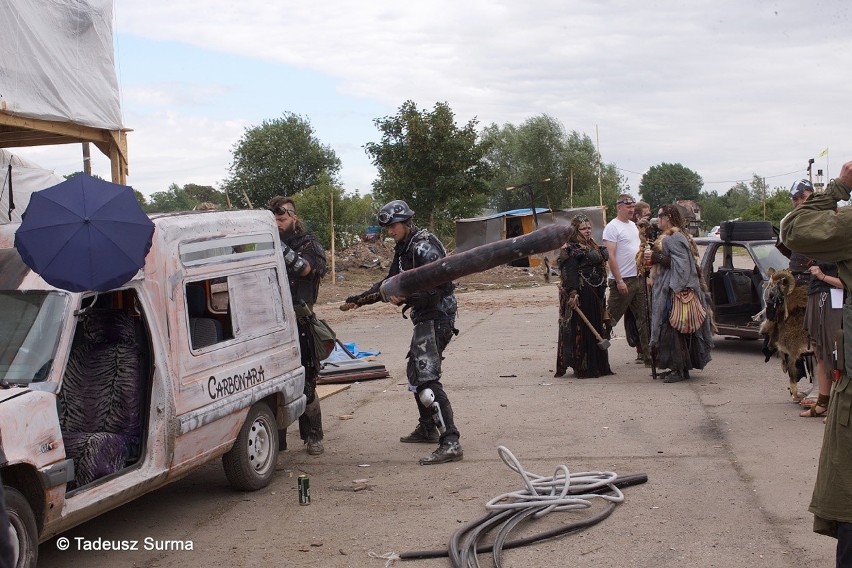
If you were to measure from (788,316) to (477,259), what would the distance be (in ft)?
12.8

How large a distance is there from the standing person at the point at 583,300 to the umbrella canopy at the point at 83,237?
6878mm

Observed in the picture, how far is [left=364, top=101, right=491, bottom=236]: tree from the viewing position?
1426 inches

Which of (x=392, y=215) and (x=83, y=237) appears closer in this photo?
(x=83, y=237)

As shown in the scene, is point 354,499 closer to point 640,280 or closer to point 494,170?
point 640,280

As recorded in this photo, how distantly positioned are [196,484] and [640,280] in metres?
6.58

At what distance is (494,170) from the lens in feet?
126

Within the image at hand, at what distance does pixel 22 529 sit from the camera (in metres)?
4.57

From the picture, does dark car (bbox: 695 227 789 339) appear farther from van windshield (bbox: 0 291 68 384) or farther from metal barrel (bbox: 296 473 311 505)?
van windshield (bbox: 0 291 68 384)

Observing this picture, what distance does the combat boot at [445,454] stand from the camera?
7531mm


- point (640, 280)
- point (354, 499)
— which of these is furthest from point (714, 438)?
point (640, 280)

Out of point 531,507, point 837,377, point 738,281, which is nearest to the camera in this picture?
point 837,377

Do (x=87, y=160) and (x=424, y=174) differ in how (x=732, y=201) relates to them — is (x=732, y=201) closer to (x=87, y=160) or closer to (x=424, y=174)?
(x=424, y=174)

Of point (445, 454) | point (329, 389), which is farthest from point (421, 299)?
point (329, 389)

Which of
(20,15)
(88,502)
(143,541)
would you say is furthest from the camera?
(20,15)
